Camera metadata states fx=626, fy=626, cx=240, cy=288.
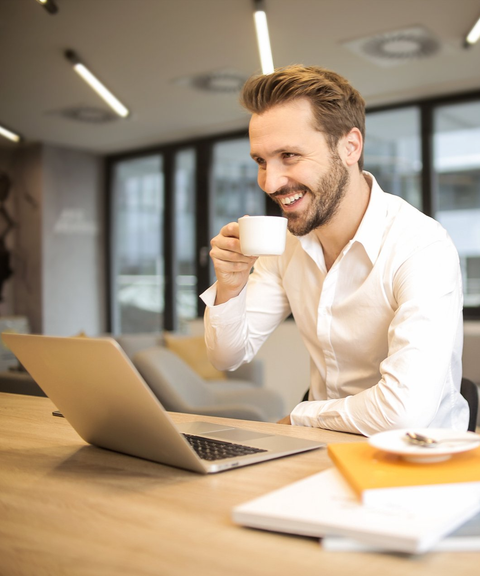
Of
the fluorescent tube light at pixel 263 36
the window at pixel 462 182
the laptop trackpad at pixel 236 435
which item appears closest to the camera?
the laptop trackpad at pixel 236 435

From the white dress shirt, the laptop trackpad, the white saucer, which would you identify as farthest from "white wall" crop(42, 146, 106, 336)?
the white saucer

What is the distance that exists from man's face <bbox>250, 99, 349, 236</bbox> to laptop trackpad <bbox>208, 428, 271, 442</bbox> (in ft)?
2.26

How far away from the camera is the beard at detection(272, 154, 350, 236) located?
1620 mm

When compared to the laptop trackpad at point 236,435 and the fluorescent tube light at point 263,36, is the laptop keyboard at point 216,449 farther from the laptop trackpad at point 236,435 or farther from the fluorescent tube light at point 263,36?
the fluorescent tube light at point 263,36

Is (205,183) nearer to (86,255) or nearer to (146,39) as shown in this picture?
(86,255)

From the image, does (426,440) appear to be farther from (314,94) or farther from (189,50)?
(189,50)

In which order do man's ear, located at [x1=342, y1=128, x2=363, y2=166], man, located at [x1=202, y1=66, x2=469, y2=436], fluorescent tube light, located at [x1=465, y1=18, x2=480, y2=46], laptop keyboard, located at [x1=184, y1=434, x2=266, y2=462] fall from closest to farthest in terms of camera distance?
1. laptop keyboard, located at [x1=184, y1=434, x2=266, y2=462]
2. man, located at [x1=202, y1=66, x2=469, y2=436]
3. man's ear, located at [x1=342, y1=128, x2=363, y2=166]
4. fluorescent tube light, located at [x1=465, y1=18, x2=480, y2=46]

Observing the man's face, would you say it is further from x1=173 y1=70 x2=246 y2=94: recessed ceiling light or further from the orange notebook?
x1=173 y1=70 x2=246 y2=94: recessed ceiling light

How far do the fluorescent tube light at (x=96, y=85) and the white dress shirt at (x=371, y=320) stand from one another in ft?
11.7

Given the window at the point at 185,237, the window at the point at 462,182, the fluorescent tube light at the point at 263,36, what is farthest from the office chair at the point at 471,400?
the window at the point at 185,237

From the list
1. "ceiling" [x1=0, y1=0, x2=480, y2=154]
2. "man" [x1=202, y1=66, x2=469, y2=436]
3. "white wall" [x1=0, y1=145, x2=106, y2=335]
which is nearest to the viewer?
"man" [x1=202, y1=66, x2=469, y2=436]

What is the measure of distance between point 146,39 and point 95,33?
35 centimetres

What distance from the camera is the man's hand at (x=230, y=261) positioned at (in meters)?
1.48

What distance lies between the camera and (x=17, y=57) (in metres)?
4.81
